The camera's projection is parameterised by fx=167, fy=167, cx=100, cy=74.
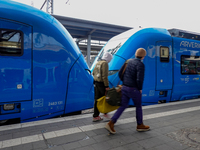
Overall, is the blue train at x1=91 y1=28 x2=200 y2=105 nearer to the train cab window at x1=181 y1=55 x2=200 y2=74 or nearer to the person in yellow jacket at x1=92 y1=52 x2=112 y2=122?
the train cab window at x1=181 y1=55 x2=200 y2=74

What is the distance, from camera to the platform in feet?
8.97

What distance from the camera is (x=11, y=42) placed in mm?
3559

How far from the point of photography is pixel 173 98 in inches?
247

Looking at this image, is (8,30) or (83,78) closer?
(8,30)

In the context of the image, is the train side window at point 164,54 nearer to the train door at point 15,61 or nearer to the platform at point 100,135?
the platform at point 100,135

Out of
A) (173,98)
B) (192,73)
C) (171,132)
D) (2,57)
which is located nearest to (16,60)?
(2,57)

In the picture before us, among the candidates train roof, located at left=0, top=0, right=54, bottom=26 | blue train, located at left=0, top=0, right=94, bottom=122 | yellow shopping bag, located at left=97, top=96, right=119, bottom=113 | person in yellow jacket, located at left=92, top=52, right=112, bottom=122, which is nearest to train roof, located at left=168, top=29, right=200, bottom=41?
person in yellow jacket, located at left=92, top=52, right=112, bottom=122

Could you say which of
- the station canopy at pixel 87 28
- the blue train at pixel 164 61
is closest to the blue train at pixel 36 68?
the blue train at pixel 164 61

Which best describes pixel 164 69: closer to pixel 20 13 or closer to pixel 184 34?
pixel 184 34

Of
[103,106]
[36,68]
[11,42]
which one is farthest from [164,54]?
[11,42]

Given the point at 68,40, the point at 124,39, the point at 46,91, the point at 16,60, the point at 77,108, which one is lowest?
the point at 77,108

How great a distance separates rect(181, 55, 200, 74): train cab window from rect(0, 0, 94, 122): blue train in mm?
4184

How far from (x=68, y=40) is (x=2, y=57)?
61.3 inches

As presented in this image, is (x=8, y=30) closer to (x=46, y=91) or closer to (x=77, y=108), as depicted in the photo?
(x=46, y=91)
